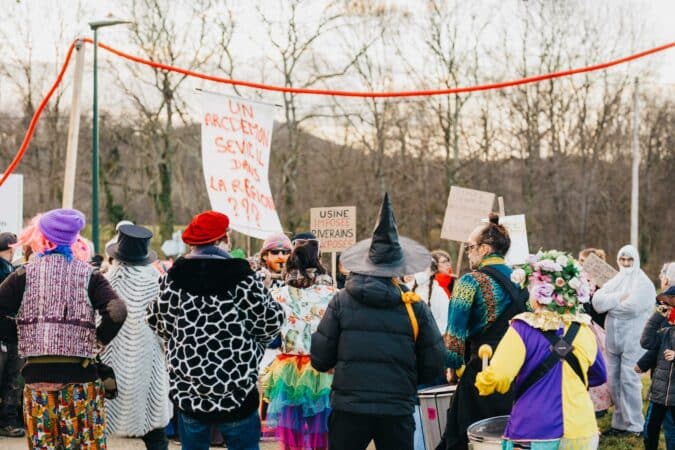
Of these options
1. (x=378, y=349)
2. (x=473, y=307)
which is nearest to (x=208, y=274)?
(x=378, y=349)

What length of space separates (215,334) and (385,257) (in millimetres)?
1049

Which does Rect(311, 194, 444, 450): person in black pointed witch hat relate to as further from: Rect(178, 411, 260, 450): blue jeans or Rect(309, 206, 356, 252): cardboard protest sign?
Rect(309, 206, 356, 252): cardboard protest sign

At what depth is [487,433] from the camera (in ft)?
18.0

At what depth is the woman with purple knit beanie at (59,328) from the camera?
5316 millimetres

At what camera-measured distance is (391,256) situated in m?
5.14

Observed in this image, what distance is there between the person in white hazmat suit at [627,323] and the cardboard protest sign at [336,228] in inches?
118

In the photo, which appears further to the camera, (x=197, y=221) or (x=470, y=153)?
(x=470, y=153)

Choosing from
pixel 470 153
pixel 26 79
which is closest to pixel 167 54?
pixel 26 79

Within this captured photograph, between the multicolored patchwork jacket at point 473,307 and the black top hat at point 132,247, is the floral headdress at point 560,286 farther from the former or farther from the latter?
the black top hat at point 132,247

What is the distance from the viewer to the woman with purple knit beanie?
532 cm

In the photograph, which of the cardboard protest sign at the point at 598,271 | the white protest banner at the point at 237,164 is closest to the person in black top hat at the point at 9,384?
the white protest banner at the point at 237,164

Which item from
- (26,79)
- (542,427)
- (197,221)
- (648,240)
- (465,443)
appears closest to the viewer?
(542,427)

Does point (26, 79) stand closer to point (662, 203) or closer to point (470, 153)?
point (470, 153)

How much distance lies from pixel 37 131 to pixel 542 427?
1292 inches
